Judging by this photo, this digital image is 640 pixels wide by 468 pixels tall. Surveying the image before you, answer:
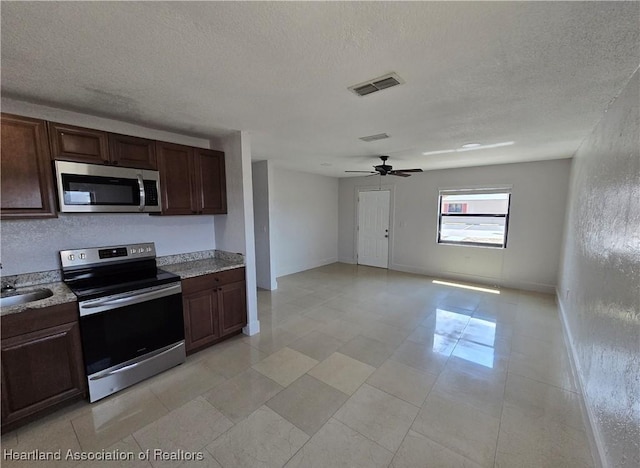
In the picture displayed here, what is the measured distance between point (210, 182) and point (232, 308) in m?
1.55

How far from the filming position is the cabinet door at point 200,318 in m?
2.74

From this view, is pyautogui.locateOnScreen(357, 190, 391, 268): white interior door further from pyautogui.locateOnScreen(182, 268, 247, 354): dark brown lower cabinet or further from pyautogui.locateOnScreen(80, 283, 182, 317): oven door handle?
pyautogui.locateOnScreen(80, 283, 182, 317): oven door handle

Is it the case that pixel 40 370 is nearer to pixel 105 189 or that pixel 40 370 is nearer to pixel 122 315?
pixel 122 315

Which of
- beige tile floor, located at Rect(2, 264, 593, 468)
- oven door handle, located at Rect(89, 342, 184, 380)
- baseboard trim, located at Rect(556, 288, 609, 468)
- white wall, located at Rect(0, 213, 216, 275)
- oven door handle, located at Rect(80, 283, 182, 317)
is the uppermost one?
white wall, located at Rect(0, 213, 216, 275)

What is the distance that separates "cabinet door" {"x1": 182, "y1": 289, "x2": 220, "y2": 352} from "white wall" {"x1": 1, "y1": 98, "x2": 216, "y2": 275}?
2.54ft

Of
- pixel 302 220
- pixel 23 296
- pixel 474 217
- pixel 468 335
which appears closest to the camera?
pixel 23 296

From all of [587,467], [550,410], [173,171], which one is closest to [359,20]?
[173,171]

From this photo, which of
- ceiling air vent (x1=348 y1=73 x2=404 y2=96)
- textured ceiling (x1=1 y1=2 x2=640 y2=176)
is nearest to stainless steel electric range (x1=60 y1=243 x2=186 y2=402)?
textured ceiling (x1=1 y1=2 x2=640 y2=176)

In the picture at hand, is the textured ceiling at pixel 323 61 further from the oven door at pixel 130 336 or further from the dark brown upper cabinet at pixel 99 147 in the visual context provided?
the oven door at pixel 130 336

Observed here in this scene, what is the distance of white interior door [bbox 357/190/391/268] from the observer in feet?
22.1

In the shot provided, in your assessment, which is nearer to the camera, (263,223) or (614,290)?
(614,290)

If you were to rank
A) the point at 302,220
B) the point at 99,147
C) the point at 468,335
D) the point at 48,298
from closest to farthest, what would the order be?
the point at 48,298 < the point at 99,147 < the point at 468,335 < the point at 302,220

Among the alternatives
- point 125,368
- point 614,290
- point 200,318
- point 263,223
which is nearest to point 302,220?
point 263,223

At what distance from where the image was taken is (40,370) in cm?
191
